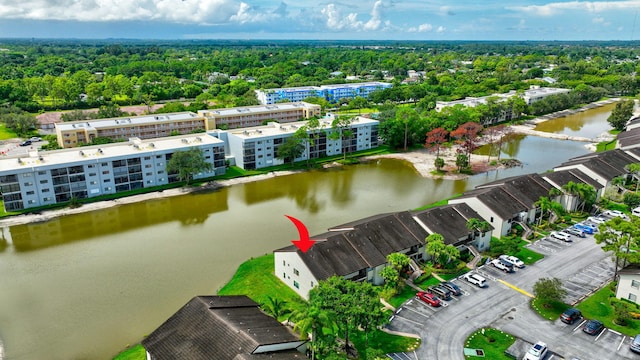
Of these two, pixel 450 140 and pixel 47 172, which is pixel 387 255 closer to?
pixel 47 172

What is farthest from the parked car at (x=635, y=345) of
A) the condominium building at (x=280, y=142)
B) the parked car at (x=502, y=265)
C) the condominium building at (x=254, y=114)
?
the condominium building at (x=254, y=114)

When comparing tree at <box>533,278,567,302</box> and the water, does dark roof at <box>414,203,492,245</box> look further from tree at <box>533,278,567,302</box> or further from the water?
the water

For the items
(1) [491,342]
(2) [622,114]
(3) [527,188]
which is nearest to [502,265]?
(1) [491,342]

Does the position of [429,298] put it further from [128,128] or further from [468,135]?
→ [128,128]

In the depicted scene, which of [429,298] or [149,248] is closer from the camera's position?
[429,298]

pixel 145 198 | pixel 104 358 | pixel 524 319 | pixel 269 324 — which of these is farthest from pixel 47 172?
pixel 524 319

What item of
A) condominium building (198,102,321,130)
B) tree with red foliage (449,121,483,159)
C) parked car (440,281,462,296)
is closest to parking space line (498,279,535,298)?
parked car (440,281,462,296)
